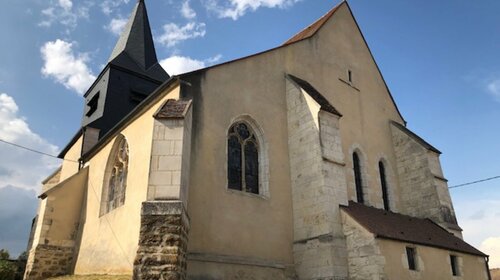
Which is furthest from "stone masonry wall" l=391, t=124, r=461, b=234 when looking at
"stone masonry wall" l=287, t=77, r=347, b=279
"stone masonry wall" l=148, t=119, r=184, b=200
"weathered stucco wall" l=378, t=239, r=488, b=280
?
"stone masonry wall" l=148, t=119, r=184, b=200

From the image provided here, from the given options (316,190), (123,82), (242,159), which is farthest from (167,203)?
(123,82)

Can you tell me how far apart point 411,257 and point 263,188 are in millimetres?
4020

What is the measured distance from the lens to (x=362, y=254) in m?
9.04

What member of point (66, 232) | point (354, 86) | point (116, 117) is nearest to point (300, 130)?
point (354, 86)

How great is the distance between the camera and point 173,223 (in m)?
6.84

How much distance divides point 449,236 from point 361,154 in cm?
355

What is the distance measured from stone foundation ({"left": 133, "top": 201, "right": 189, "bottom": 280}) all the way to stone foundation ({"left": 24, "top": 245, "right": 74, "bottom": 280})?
22.6 feet

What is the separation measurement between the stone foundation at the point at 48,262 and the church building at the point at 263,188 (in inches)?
1.5

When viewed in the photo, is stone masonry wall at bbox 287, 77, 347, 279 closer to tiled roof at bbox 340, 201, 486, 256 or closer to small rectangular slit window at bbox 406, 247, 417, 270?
tiled roof at bbox 340, 201, 486, 256

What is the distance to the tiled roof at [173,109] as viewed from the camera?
7953 millimetres

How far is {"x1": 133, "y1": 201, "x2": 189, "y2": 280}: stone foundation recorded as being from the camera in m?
6.43

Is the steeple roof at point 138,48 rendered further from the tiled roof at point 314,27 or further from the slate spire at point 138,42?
the tiled roof at point 314,27

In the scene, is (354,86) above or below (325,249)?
above

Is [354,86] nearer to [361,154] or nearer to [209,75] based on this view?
[361,154]
